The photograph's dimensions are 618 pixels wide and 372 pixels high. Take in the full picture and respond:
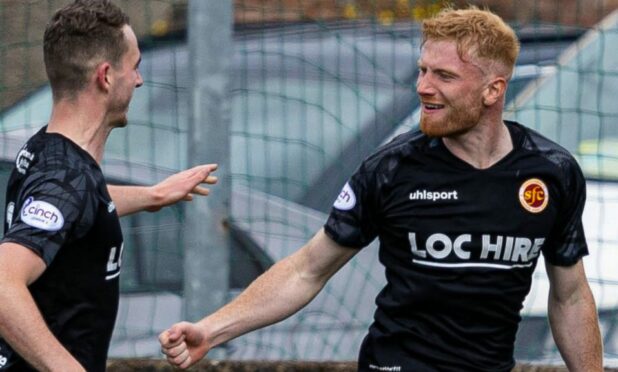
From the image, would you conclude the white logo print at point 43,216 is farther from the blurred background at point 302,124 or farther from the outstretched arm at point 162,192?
the blurred background at point 302,124

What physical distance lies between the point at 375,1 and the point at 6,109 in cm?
145

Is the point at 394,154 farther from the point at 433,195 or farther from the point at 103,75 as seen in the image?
the point at 103,75

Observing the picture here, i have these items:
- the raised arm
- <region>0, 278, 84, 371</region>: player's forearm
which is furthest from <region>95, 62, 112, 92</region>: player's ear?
<region>0, 278, 84, 371</region>: player's forearm

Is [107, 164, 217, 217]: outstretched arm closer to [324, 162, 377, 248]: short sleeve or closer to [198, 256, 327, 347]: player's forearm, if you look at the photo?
[198, 256, 327, 347]: player's forearm

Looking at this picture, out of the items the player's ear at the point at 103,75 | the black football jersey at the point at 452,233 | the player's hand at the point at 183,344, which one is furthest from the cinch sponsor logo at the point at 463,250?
the player's ear at the point at 103,75

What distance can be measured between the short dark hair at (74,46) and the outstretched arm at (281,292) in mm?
828

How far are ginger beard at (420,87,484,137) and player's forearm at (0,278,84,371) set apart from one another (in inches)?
49.0

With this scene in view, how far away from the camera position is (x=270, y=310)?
4691 millimetres

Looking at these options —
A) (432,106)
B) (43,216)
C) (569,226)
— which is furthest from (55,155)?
(569,226)

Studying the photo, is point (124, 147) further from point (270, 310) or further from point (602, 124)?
point (602, 124)

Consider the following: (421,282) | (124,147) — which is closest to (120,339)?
(124,147)

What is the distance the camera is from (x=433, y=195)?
449 centimetres

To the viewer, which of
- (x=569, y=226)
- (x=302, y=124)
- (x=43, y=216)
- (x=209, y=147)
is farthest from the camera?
(x=302, y=124)

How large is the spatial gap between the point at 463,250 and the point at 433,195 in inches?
7.2
